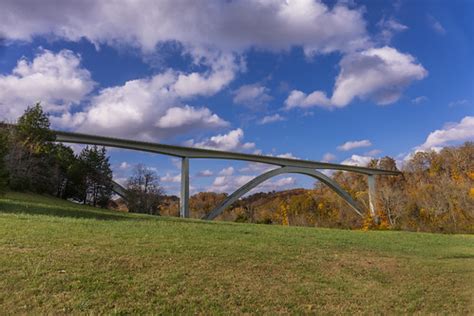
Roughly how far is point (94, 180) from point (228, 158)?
17.1m

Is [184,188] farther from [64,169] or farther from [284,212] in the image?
[284,212]

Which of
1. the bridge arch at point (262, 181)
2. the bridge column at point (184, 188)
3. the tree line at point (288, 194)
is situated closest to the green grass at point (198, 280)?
the tree line at point (288, 194)

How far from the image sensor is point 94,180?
42250 mm

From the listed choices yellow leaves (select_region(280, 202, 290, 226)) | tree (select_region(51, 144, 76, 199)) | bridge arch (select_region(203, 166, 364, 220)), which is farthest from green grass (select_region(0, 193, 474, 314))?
yellow leaves (select_region(280, 202, 290, 226))

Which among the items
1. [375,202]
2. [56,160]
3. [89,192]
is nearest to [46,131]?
[56,160]

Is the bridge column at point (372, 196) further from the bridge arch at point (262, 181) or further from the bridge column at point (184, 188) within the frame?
the bridge column at point (184, 188)

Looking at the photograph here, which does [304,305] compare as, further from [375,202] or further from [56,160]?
[375,202]

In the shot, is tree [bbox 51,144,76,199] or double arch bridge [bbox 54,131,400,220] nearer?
tree [bbox 51,144,76,199]

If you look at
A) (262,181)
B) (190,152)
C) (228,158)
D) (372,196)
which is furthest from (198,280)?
(372,196)

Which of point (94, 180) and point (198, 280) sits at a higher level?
point (94, 180)

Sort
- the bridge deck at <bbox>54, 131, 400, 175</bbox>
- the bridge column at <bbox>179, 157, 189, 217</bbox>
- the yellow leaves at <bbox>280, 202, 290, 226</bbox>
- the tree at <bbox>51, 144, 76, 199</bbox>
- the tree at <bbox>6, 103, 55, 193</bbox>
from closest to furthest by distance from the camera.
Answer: the tree at <bbox>6, 103, 55, 193</bbox> < the tree at <bbox>51, 144, 76, 199</bbox> < the bridge deck at <bbox>54, 131, 400, 175</bbox> < the bridge column at <bbox>179, 157, 189, 217</bbox> < the yellow leaves at <bbox>280, 202, 290, 226</bbox>

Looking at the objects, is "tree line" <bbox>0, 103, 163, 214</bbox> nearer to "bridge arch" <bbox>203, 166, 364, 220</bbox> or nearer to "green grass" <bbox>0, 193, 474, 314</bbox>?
"bridge arch" <bbox>203, 166, 364, 220</bbox>

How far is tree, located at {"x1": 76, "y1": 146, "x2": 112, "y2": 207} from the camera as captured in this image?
4078 centimetres

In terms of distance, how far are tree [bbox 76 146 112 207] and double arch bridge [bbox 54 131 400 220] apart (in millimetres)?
1780
